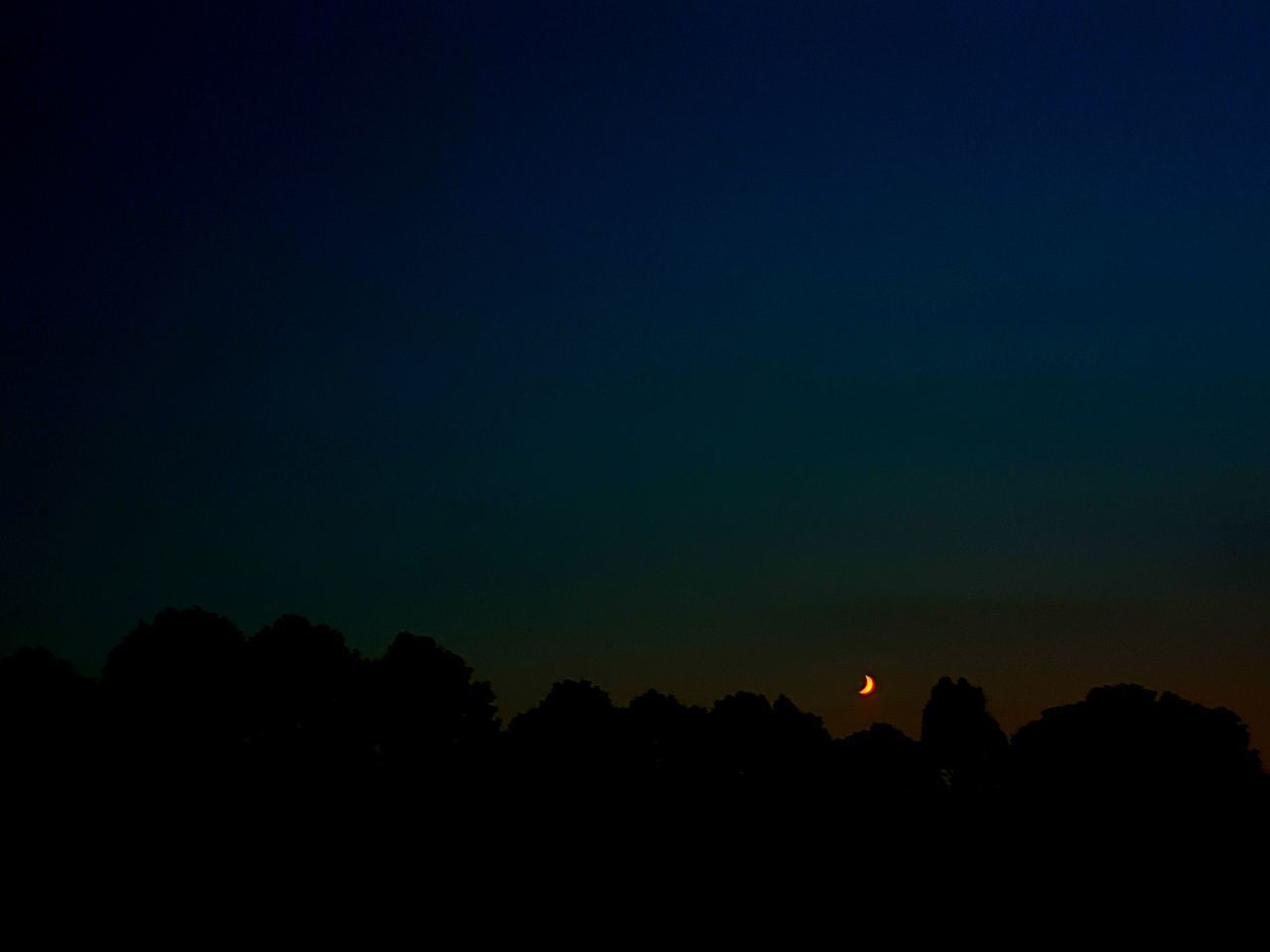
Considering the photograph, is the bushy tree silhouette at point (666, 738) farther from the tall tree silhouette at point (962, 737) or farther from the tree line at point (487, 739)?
the tall tree silhouette at point (962, 737)

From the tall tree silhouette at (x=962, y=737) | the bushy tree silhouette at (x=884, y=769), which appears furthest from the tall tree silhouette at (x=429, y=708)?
the tall tree silhouette at (x=962, y=737)

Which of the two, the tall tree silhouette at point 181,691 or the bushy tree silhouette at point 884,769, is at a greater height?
the tall tree silhouette at point 181,691

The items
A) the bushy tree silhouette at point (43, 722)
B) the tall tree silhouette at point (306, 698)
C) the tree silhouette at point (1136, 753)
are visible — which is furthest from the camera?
the tall tree silhouette at point (306, 698)

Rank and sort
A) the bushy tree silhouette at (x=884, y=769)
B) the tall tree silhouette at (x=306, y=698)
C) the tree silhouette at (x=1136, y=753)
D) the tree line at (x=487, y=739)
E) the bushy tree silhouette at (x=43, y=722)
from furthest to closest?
the bushy tree silhouette at (x=884, y=769) → the tall tree silhouette at (x=306, y=698) → the tree silhouette at (x=1136, y=753) → the tree line at (x=487, y=739) → the bushy tree silhouette at (x=43, y=722)

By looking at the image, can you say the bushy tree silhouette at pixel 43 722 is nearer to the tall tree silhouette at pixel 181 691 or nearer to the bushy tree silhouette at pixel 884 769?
the tall tree silhouette at pixel 181 691

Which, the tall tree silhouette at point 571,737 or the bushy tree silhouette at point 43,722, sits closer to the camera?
the bushy tree silhouette at point 43,722

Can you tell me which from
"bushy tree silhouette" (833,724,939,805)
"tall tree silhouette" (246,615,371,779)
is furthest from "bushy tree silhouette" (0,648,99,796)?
"bushy tree silhouette" (833,724,939,805)

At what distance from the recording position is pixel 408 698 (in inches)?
2542

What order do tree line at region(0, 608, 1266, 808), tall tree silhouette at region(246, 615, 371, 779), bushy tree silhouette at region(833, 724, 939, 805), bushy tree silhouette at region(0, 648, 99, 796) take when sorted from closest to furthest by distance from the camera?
bushy tree silhouette at region(0, 648, 99, 796) < tree line at region(0, 608, 1266, 808) < tall tree silhouette at region(246, 615, 371, 779) < bushy tree silhouette at region(833, 724, 939, 805)

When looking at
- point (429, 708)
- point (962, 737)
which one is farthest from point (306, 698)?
point (962, 737)

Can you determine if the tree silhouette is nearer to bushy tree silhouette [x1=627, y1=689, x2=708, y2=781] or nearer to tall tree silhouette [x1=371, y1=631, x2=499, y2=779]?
bushy tree silhouette [x1=627, y1=689, x2=708, y2=781]

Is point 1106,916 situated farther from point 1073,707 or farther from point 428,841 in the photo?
point 428,841

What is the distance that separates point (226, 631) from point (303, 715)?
18.5 ft

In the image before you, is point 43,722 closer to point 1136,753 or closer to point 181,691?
point 181,691
